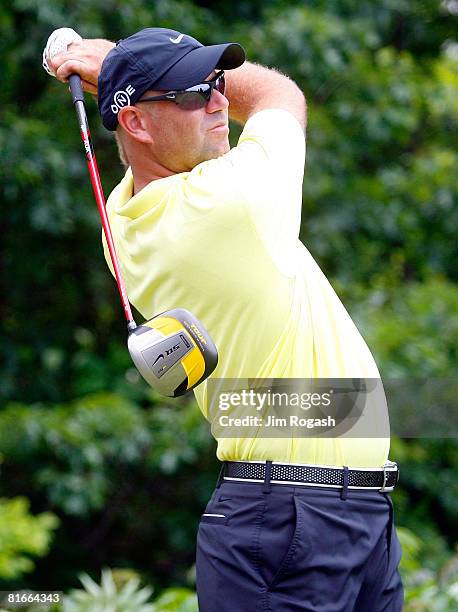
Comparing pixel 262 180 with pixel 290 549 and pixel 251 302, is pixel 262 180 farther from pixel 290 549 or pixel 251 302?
pixel 290 549

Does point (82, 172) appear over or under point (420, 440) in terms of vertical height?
over

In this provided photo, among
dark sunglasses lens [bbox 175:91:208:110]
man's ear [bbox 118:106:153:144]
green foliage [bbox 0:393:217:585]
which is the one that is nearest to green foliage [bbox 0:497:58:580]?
green foliage [bbox 0:393:217:585]

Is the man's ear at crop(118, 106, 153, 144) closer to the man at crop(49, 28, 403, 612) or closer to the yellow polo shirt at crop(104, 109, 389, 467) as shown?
the man at crop(49, 28, 403, 612)

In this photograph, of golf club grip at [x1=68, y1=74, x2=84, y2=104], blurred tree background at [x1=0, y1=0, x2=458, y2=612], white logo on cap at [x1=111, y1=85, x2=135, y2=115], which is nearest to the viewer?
white logo on cap at [x1=111, y1=85, x2=135, y2=115]

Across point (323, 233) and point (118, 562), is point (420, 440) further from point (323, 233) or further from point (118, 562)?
point (118, 562)

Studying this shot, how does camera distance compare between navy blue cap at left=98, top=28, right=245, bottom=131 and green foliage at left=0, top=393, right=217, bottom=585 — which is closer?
navy blue cap at left=98, top=28, right=245, bottom=131

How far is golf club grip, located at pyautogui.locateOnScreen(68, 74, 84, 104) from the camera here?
8.63 feet

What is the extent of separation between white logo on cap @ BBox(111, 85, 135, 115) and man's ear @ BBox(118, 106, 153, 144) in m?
0.01

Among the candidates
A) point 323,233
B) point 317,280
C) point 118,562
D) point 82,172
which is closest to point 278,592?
point 317,280

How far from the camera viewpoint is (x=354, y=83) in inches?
285

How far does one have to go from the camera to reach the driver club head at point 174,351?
220cm

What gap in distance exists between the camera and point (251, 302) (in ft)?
7.61

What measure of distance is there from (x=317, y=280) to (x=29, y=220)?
4352mm

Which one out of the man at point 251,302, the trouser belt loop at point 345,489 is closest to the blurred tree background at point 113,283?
the man at point 251,302
